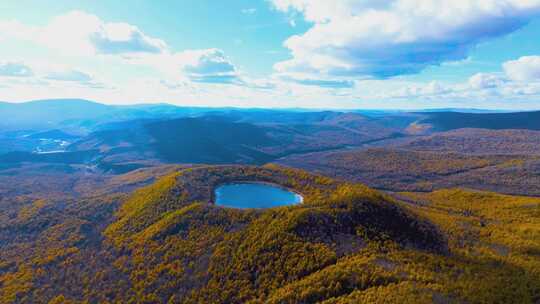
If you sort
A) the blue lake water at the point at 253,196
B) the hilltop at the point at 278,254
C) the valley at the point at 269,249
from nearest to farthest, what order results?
the hilltop at the point at 278,254
the valley at the point at 269,249
the blue lake water at the point at 253,196

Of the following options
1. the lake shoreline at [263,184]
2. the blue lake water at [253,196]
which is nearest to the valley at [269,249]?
the lake shoreline at [263,184]

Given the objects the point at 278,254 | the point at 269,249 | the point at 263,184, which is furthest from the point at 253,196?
the point at 278,254

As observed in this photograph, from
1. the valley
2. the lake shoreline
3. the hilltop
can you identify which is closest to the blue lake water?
the lake shoreline

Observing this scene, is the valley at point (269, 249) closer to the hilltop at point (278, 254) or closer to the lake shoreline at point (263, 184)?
the hilltop at point (278, 254)

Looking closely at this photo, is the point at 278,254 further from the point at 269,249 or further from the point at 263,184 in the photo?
the point at 263,184

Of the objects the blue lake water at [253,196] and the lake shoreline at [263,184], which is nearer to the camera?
the blue lake water at [253,196]

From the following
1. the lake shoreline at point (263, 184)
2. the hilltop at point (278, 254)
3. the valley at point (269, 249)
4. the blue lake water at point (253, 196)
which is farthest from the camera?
the lake shoreline at point (263, 184)

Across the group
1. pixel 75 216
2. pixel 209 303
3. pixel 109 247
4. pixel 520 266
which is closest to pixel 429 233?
pixel 520 266

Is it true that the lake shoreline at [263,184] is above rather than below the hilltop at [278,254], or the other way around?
above

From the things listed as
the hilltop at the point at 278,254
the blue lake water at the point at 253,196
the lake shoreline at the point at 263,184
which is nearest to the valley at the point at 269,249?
the hilltop at the point at 278,254
